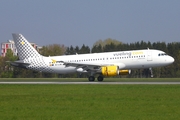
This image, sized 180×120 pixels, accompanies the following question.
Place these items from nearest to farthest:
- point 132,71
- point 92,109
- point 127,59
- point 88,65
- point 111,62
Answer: point 92,109, point 88,65, point 127,59, point 111,62, point 132,71

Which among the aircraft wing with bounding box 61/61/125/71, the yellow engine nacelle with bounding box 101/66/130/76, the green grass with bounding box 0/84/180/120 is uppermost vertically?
the aircraft wing with bounding box 61/61/125/71

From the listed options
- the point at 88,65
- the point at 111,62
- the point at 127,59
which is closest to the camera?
the point at 88,65

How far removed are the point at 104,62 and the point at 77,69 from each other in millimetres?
3357

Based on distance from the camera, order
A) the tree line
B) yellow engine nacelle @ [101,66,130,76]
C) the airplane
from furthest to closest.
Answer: the tree line, the airplane, yellow engine nacelle @ [101,66,130,76]

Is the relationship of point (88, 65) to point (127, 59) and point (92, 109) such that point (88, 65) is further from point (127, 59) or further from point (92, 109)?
point (92, 109)

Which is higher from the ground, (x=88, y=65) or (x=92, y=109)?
(x=88, y=65)

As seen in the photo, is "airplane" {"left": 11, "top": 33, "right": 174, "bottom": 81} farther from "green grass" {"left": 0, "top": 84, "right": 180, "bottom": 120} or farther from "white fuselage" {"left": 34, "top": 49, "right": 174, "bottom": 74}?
"green grass" {"left": 0, "top": 84, "right": 180, "bottom": 120}

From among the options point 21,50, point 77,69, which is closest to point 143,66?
point 77,69

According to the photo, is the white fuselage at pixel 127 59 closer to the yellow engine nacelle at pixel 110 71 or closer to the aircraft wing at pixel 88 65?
the aircraft wing at pixel 88 65

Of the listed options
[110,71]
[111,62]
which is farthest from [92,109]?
[111,62]

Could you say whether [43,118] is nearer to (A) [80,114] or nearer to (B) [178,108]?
(A) [80,114]

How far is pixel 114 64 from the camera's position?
5375 cm

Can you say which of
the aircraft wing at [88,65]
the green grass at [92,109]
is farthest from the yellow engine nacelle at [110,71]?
the green grass at [92,109]

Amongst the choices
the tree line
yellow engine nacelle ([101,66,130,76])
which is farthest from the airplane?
the tree line
